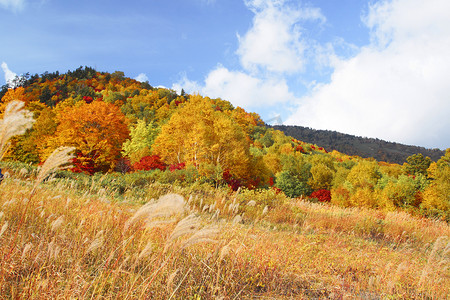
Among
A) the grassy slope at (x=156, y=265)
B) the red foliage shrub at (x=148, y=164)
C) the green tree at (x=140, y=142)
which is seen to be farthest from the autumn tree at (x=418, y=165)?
the grassy slope at (x=156, y=265)

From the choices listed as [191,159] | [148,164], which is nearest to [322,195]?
[191,159]

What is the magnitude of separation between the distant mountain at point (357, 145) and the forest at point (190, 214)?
2860 inches

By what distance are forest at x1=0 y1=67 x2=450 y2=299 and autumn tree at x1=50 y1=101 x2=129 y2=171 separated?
4.9 inches

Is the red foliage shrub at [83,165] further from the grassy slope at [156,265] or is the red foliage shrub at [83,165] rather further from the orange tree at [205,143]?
the grassy slope at [156,265]

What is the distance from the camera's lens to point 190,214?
293cm

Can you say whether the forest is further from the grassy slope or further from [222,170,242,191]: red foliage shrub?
[222,170,242,191]: red foliage shrub

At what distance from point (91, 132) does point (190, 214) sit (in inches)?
884

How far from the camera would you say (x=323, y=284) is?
11.3 feet

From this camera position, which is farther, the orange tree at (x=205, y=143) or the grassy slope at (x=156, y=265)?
the orange tree at (x=205, y=143)

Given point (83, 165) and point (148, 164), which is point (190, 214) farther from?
point (83, 165)

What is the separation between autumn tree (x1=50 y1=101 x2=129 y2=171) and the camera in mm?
20422

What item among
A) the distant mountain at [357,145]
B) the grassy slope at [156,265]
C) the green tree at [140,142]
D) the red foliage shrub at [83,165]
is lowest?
the red foliage shrub at [83,165]

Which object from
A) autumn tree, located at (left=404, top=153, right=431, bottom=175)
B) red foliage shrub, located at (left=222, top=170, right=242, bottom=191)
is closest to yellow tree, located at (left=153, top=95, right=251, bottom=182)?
red foliage shrub, located at (left=222, top=170, right=242, bottom=191)

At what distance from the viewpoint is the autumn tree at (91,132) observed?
20.4 m
